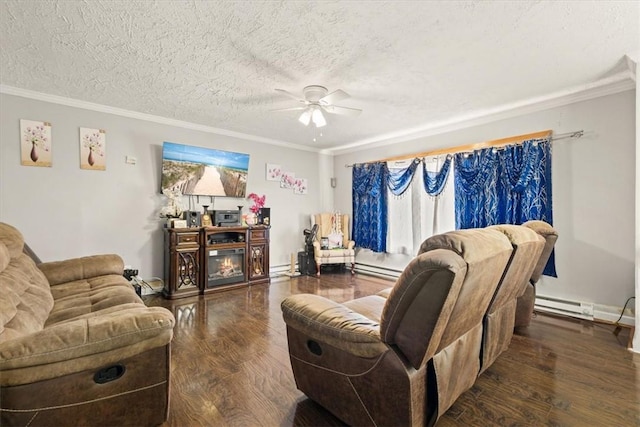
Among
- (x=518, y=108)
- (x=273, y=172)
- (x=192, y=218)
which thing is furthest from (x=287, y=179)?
(x=518, y=108)

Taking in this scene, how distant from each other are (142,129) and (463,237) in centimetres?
429

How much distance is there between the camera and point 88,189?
3.55 m

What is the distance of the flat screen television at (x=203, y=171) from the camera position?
403cm

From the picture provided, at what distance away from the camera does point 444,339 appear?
53.1 inches

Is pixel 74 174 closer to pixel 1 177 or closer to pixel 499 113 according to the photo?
pixel 1 177

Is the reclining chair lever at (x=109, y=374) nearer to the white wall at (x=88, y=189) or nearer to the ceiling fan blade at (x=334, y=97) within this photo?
the ceiling fan blade at (x=334, y=97)

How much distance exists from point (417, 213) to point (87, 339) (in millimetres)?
4406

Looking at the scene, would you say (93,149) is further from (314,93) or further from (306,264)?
(306,264)

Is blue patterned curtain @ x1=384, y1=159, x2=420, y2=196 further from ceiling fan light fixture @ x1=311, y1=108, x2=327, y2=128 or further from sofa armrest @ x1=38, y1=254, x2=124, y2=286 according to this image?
sofa armrest @ x1=38, y1=254, x2=124, y2=286

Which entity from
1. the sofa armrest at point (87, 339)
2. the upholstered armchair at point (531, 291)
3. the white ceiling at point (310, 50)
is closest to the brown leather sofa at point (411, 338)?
the sofa armrest at point (87, 339)

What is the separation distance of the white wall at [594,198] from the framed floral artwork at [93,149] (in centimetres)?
542

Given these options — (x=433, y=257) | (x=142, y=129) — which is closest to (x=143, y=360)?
(x=433, y=257)

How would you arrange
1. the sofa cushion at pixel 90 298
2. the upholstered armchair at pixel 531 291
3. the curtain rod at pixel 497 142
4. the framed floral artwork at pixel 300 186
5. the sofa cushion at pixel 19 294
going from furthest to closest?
the framed floral artwork at pixel 300 186, the curtain rod at pixel 497 142, the upholstered armchair at pixel 531 291, the sofa cushion at pixel 90 298, the sofa cushion at pixel 19 294

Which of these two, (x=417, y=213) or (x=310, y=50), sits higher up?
(x=310, y=50)
